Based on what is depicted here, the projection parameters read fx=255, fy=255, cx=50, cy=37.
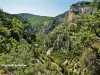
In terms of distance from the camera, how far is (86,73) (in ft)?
90.2

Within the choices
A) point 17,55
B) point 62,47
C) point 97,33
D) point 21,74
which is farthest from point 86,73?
point 62,47

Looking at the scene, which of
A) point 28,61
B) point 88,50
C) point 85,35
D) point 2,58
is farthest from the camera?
point 28,61

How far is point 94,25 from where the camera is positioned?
23250mm

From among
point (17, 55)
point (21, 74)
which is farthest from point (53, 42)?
point (21, 74)

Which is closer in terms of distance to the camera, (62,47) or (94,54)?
(94,54)

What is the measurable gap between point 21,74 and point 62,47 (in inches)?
4264

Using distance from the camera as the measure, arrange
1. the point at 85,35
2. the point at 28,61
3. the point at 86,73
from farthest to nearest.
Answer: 1. the point at 28,61
2. the point at 86,73
3. the point at 85,35

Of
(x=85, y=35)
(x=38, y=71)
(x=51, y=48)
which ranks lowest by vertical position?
(x=51, y=48)

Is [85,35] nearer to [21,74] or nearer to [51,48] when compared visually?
[21,74]

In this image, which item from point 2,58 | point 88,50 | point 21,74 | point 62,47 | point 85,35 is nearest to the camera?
point 85,35

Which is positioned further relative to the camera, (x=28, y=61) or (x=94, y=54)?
(x=28, y=61)

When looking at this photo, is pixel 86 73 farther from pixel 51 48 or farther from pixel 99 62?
pixel 51 48

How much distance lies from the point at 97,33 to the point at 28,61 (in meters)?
16.9

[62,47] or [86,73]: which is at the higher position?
[86,73]
